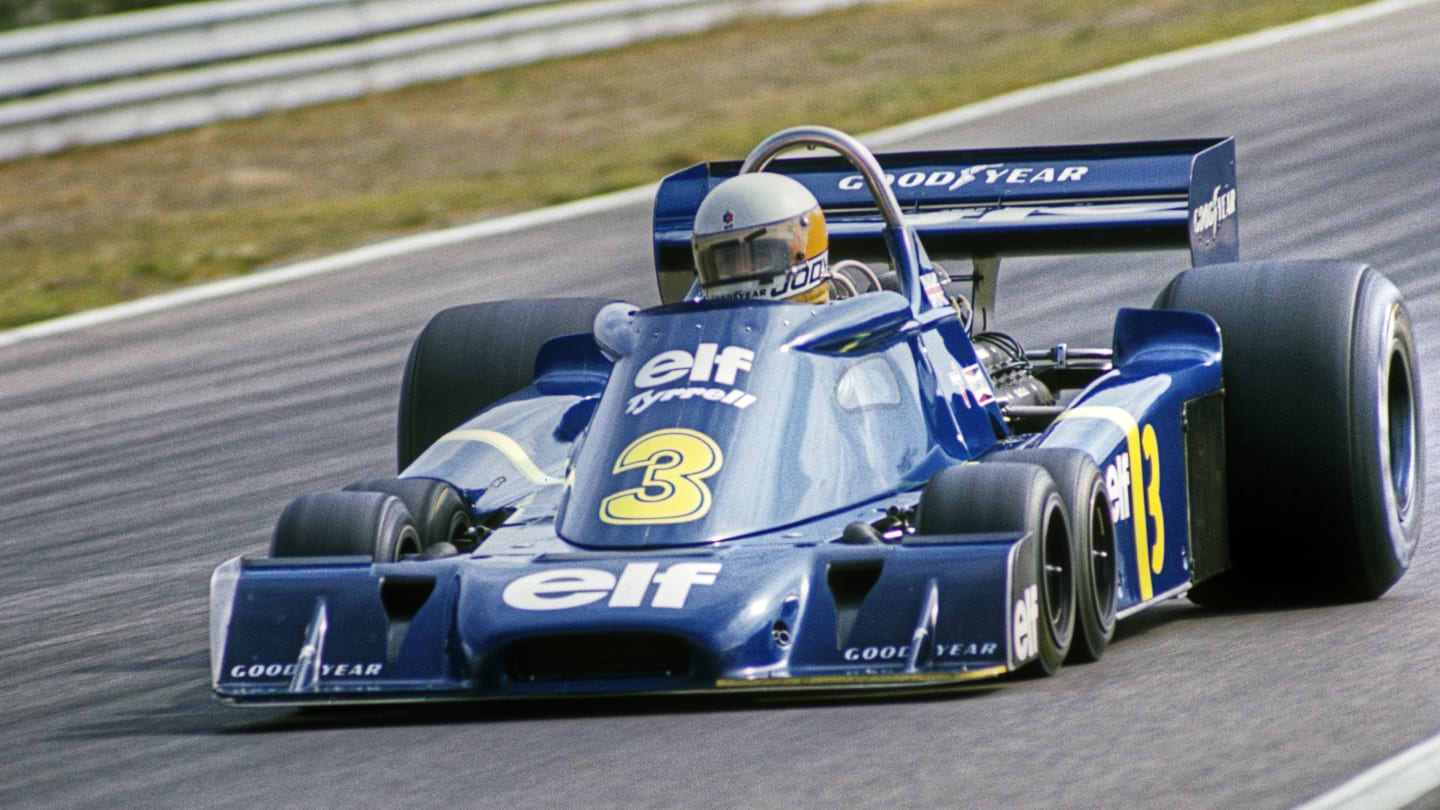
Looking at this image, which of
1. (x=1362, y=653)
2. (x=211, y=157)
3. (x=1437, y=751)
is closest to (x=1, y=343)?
(x=211, y=157)

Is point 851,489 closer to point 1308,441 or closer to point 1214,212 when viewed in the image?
point 1308,441

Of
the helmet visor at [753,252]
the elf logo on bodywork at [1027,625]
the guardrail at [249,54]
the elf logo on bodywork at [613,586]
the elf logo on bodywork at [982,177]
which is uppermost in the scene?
the guardrail at [249,54]

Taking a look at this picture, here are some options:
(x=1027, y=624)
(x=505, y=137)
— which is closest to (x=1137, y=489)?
(x=1027, y=624)

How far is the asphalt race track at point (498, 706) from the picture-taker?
16.6ft

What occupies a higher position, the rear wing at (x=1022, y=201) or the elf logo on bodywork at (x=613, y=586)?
the rear wing at (x=1022, y=201)

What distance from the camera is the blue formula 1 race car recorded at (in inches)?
221

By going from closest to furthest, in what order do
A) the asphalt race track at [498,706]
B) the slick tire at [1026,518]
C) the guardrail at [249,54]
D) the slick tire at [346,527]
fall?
the asphalt race track at [498,706] → the slick tire at [1026,518] → the slick tire at [346,527] → the guardrail at [249,54]

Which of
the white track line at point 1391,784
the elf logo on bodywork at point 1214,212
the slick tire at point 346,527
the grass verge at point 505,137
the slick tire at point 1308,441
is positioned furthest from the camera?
the grass verge at point 505,137

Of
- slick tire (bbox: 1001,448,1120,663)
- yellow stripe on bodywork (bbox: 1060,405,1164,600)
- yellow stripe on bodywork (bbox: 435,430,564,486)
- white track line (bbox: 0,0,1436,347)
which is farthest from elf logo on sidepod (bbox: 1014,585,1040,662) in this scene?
white track line (bbox: 0,0,1436,347)

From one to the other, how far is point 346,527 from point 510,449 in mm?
1070

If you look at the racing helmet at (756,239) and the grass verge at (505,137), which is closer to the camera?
the racing helmet at (756,239)

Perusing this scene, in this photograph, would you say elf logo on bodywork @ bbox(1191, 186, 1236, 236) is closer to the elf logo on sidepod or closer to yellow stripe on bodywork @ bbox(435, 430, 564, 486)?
yellow stripe on bodywork @ bbox(435, 430, 564, 486)

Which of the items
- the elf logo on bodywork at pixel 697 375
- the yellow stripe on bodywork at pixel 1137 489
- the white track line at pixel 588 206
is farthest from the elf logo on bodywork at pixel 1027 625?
the white track line at pixel 588 206

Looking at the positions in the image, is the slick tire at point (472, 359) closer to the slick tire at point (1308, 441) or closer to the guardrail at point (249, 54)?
the slick tire at point (1308, 441)
